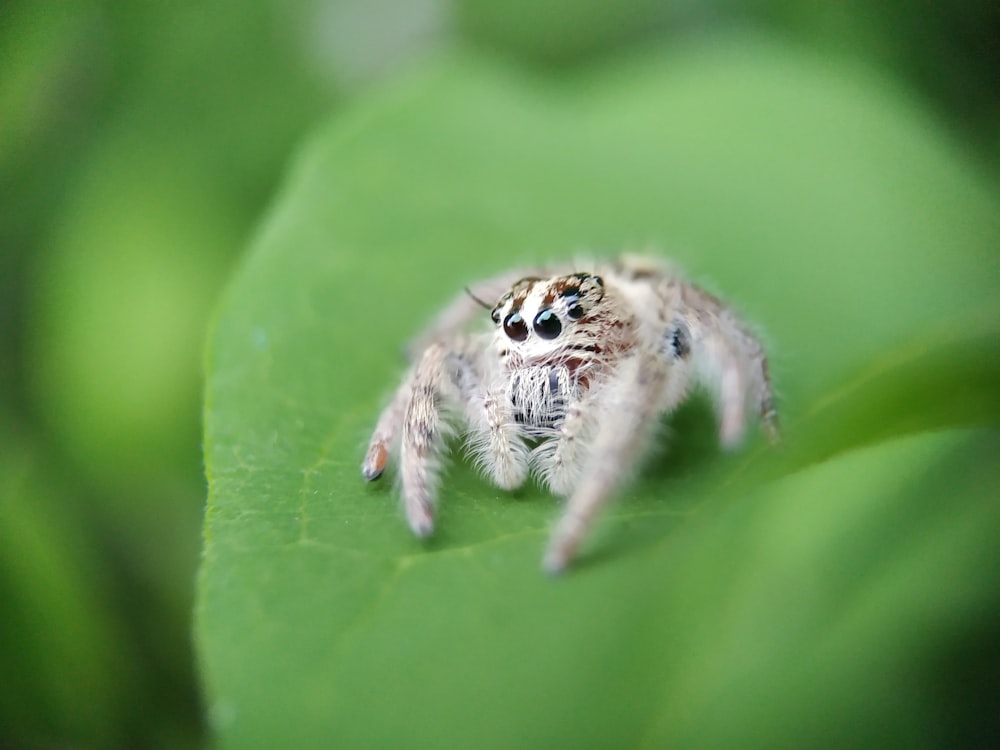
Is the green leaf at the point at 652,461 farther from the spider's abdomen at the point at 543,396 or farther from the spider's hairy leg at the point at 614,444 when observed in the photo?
the spider's abdomen at the point at 543,396

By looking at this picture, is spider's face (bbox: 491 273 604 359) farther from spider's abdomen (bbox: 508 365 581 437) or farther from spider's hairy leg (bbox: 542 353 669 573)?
spider's hairy leg (bbox: 542 353 669 573)

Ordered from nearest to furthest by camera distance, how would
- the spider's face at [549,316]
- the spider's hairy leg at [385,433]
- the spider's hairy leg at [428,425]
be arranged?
1. the spider's hairy leg at [428,425]
2. the spider's hairy leg at [385,433]
3. the spider's face at [549,316]

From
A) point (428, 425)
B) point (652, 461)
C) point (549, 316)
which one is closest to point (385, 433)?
point (428, 425)

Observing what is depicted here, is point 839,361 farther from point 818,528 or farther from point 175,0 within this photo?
point 175,0

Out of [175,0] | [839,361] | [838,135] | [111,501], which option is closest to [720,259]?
[839,361]

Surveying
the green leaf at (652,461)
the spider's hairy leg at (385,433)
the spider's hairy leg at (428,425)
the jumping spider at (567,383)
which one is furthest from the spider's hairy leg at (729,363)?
the spider's hairy leg at (385,433)

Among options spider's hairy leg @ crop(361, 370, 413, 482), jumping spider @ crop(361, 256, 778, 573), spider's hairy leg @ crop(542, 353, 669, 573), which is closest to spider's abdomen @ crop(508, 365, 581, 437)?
jumping spider @ crop(361, 256, 778, 573)

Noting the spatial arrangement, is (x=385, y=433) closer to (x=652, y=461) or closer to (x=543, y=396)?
(x=543, y=396)

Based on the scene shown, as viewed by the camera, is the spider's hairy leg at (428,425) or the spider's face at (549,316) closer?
the spider's hairy leg at (428,425)
